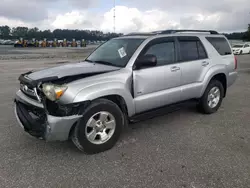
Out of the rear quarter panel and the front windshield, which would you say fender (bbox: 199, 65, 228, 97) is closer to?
the rear quarter panel

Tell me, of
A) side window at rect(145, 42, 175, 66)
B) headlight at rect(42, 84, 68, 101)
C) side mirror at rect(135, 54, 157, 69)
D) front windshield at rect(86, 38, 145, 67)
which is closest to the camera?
headlight at rect(42, 84, 68, 101)

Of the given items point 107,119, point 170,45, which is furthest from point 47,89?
point 170,45

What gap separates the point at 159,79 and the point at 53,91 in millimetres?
1799

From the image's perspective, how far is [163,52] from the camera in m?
3.91

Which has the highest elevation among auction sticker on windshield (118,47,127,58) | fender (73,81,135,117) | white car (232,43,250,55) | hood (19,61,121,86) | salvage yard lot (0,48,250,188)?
white car (232,43,250,55)

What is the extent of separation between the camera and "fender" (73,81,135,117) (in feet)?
9.47

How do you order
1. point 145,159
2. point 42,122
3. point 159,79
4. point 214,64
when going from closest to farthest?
point 42,122, point 145,159, point 159,79, point 214,64

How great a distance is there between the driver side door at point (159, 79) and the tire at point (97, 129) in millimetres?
461

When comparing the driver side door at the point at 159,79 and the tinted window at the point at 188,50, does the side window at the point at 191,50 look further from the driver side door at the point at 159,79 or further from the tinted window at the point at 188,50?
the driver side door at the point at 159,79

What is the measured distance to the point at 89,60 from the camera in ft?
14.2

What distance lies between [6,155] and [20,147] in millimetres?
255

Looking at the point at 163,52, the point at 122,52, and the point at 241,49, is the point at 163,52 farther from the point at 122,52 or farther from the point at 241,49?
the point at 241,49

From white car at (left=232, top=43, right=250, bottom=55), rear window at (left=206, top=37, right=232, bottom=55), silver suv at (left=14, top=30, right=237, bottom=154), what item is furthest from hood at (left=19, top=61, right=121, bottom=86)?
white car at (left=232, top=43, right=250, bottom=55)

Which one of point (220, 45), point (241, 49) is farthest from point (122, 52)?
point (241, 49)
